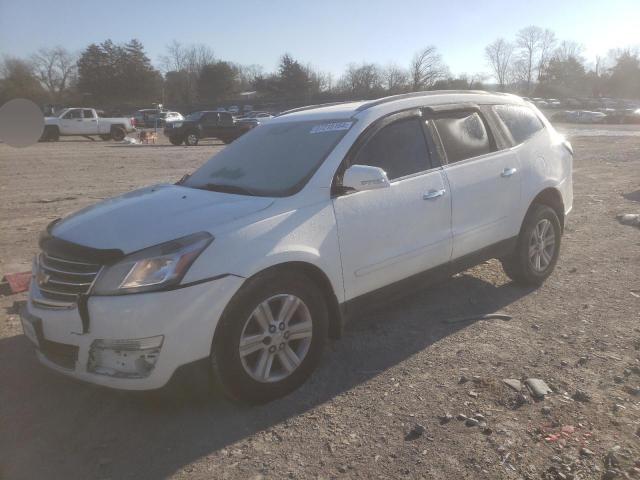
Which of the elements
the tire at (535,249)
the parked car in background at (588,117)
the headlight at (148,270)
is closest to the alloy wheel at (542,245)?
the tire at (535,249)

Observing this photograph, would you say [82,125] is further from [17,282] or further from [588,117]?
[588,117]

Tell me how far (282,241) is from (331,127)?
1186 mm

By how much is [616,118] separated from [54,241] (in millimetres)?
52817

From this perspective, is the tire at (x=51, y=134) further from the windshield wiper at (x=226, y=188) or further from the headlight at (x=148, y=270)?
the headlight at (x=148, y=270)

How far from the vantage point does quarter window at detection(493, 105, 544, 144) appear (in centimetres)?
499

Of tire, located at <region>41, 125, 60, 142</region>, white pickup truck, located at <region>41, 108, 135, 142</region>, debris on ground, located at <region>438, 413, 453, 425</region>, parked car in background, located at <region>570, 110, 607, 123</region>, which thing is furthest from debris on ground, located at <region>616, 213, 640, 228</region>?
parked car in background, located at <region>570, 110, 607, 123</region>

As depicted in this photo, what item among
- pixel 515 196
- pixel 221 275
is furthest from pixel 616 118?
pixel 221 275

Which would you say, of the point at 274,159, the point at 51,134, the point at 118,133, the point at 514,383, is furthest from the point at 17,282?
the point at 118,133

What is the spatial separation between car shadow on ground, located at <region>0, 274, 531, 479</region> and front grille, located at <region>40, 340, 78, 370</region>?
235 mm

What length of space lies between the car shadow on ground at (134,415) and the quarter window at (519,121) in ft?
6.82

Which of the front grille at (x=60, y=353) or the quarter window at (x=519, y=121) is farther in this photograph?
the quarter window at (x=519, y=121)

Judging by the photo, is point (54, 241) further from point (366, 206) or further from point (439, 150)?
point (439, 150)

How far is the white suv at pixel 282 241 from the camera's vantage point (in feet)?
9.28

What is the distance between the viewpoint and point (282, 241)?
3160 millimetres
